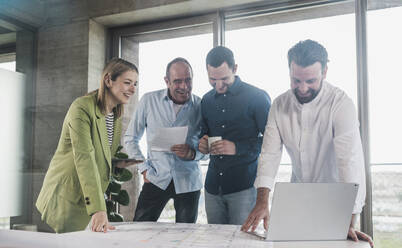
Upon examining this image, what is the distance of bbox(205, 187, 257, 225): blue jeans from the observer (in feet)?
5.39

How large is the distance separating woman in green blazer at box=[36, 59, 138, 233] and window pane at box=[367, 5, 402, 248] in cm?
141

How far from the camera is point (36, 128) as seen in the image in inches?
26.4

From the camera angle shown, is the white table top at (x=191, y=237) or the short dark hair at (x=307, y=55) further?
the short dark hair at (x=307, y=55)

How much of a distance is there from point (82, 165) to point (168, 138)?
935 millimetres

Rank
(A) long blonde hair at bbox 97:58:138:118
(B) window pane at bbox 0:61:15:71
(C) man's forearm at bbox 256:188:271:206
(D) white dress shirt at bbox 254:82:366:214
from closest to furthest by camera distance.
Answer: (B) window pane at bbox 0:61:15:71 < (A) long blonde hair at bbox 97:58:138:118 < (C) man's forearm at bbox 256:188:271:206 < (D) white dress shirt at bbox 254:82:366:214

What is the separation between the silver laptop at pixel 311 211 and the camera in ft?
2.82

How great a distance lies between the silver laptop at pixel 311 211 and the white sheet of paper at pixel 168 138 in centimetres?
89

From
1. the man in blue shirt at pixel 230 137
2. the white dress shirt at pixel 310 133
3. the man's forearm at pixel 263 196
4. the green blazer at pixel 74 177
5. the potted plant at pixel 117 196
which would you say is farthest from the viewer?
the man in blue shirt at pixel 230 137

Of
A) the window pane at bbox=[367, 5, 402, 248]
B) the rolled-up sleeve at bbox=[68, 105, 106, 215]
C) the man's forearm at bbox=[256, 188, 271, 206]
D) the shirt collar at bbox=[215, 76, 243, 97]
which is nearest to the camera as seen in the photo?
the rolled-up sleeve at bbox=[68, 105, 106, 215]

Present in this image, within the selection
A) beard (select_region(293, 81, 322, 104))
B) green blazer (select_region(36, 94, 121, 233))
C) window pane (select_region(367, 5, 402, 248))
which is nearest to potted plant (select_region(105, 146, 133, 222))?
green blazer (select_region(36, 94, 121, 233))

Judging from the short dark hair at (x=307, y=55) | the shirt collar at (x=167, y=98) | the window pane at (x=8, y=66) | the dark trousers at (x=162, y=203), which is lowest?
the dark trousers at (x=162, y=203)

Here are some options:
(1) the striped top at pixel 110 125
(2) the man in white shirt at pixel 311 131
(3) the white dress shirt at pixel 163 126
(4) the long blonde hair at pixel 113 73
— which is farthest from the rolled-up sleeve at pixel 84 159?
(3) the white dress shirt at pixel 163 126

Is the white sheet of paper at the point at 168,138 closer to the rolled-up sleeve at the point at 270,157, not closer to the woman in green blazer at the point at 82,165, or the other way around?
the rolled-up sleeve at the point at 270,157

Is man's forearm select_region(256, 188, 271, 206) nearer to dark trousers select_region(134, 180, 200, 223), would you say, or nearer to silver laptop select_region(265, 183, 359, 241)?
silver laptop select_region(265, 183, 359, 241)
